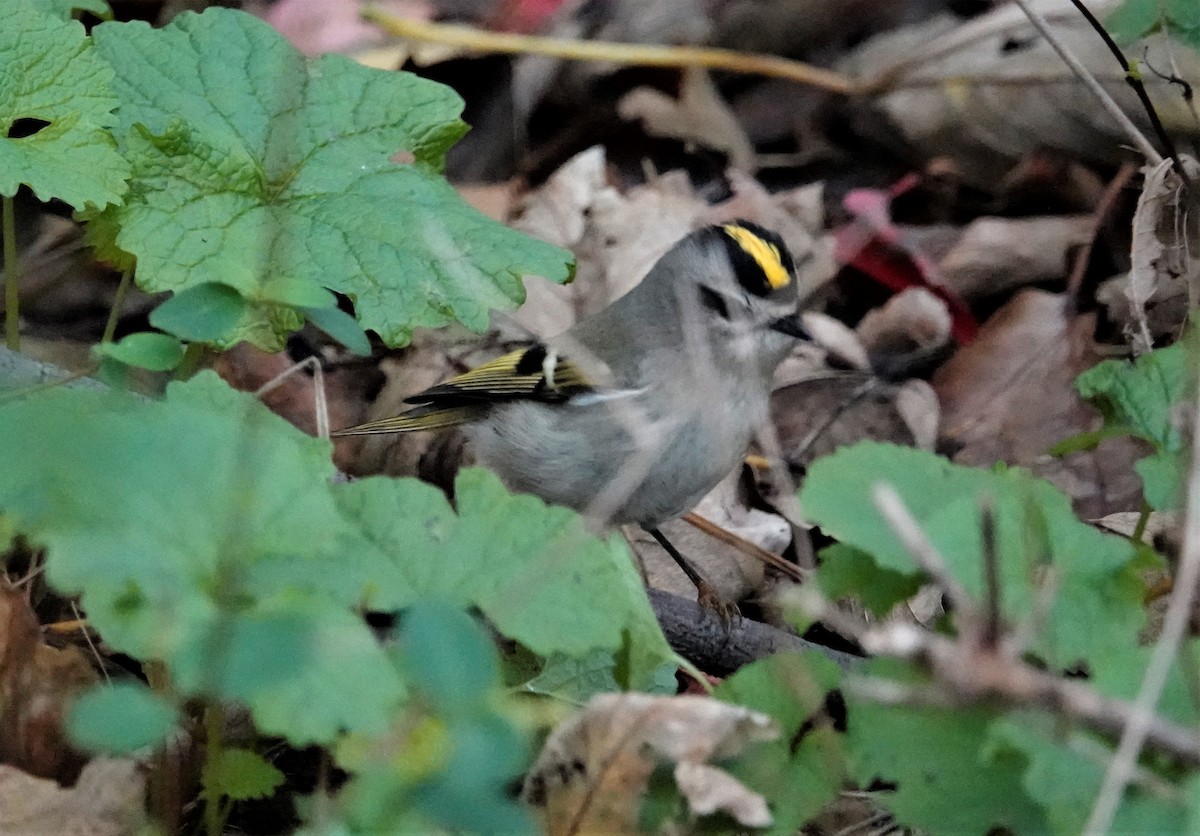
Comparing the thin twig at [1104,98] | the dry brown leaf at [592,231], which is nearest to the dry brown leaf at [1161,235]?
the thin twig at [1104,98]

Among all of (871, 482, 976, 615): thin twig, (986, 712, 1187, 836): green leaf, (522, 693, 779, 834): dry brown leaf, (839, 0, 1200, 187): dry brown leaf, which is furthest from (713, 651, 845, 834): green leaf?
(839, 0, 1200, 187): dry brown leaf

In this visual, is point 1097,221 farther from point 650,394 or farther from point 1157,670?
point 1157,670

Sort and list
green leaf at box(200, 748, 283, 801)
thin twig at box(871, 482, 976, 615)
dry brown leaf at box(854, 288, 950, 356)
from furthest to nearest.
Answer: dry brown leaf at box(854, 288, 950, 356)
green leaf at box(200, 748, 283, 801)
thin twig at box(871, 482, 976, 615)

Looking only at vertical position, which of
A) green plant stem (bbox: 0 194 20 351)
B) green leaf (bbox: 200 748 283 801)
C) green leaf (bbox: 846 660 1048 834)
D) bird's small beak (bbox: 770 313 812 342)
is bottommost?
green leaf (bbox: 200 748 283 801)

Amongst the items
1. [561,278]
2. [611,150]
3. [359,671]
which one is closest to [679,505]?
[561,278]

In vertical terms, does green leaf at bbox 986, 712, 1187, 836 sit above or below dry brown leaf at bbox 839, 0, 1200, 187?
above

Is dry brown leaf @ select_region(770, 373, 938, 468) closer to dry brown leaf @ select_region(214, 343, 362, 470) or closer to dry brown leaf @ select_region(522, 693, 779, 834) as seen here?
dry brown leaf @ select_region(214, 343, 362, 470)
